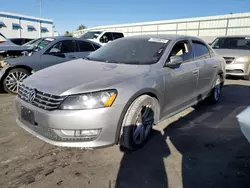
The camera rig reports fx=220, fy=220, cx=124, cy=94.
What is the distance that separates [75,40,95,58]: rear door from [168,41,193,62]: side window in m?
3.57

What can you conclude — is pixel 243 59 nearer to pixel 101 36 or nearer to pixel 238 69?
pixel 238 69

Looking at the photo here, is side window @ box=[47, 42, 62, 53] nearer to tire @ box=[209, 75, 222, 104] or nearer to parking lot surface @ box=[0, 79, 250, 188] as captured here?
parking lot surface @ box=[0, 79, 250, 188]

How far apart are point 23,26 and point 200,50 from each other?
137 ft

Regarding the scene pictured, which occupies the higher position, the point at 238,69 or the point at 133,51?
the point at 133,51

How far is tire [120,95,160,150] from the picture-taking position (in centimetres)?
272

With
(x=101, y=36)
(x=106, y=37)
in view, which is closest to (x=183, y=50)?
(x=101, y=36)

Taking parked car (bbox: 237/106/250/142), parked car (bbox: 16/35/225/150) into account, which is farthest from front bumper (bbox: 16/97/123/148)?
parked car (bbox: 237/106/250/142)

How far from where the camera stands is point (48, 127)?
2.50 metres

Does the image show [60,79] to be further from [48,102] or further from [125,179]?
[125,179]

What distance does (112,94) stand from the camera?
2.55 meters

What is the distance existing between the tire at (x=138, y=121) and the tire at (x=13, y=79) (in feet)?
13.4

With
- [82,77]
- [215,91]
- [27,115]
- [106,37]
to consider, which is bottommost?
[215,91]

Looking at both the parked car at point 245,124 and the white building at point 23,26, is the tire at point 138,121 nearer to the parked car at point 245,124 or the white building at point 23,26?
the parked car at point 245,124

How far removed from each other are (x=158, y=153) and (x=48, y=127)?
145 cm
